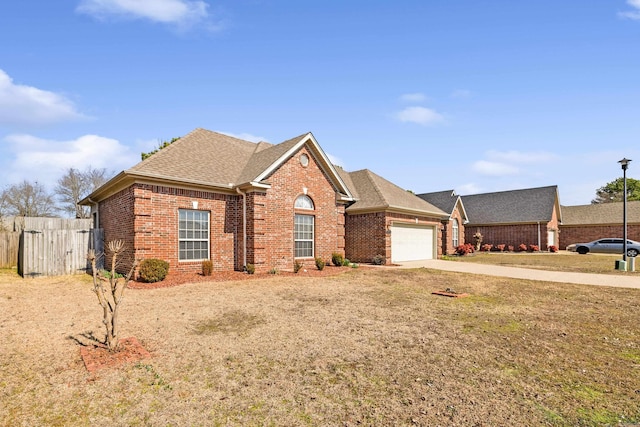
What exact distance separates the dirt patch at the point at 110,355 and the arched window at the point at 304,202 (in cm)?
1130

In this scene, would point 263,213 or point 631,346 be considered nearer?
point 631,346

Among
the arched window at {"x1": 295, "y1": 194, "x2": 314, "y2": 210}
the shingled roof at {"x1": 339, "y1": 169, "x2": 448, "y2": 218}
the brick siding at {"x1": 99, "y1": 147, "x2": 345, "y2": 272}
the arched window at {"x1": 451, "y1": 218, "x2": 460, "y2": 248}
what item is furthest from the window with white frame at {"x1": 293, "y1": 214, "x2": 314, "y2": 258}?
the arched window at {"x1": 451, "y1": 218, "x2": 460, "y2": 248}

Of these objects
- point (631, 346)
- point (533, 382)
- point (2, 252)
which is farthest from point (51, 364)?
point (2, 252)

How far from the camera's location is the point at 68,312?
8.01m

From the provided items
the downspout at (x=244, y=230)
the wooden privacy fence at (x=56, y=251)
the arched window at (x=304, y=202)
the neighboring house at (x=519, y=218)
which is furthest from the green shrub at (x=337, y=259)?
the neighboring house at (x=519, y=218)

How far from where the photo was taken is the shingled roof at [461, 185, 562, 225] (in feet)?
111

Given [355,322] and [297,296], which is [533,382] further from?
[297,296]

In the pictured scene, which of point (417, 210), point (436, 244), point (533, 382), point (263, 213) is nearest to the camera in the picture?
point (533, 382)

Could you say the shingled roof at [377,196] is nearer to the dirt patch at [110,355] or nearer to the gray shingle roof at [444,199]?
the gray shingle roof at [444,199]

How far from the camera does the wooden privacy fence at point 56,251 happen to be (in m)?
13.2

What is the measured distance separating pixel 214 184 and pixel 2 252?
34.0ft

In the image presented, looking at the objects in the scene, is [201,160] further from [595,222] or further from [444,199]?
[595,222]

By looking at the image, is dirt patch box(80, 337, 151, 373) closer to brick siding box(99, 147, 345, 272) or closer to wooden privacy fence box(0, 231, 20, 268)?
brick siding box(99, 147, 345, 272)

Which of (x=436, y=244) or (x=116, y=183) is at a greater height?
(x=116, y=183)
